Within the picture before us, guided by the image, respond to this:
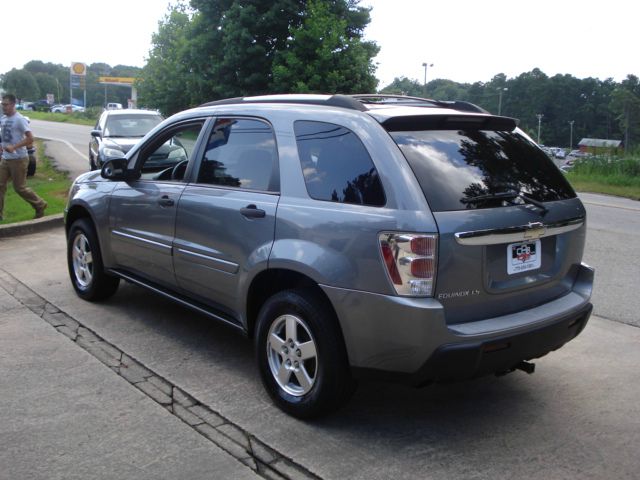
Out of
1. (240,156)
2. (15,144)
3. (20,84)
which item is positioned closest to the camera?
(240,156)

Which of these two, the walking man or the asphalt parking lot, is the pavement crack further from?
the walking man

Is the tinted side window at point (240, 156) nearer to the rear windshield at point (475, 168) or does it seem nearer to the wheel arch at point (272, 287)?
the wheel arch at point (272, 287)

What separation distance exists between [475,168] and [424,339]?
102 cm

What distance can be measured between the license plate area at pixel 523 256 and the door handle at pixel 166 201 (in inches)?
97.5

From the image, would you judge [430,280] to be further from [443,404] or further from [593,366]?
[593,366]

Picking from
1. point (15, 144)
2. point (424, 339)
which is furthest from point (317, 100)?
point (15, 144)

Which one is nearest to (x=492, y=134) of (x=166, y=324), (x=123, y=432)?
(x=123, y=432)

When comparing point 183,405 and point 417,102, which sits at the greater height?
point 417,102

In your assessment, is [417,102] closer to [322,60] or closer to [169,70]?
[322,60]

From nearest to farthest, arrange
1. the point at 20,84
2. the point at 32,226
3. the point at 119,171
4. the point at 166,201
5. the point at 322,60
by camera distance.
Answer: the point at 166,201 → the point at 119,171 → the point at 32,226 → the point at 322,60 → the point at 20,84

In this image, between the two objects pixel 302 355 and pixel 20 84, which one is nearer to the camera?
pixel 302 355

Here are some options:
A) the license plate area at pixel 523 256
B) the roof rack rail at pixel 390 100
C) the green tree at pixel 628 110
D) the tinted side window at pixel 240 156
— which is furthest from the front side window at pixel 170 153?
the green tree at pixel 628 110

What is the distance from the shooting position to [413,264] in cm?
328

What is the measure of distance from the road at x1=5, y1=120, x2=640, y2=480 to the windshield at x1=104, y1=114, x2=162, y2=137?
989 cm
